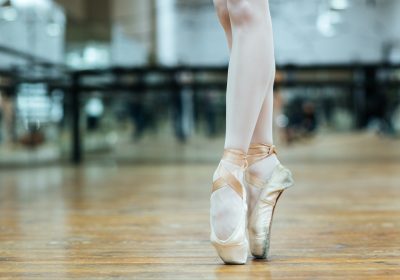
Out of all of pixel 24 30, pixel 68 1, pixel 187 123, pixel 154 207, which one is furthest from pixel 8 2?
pixel 154 207

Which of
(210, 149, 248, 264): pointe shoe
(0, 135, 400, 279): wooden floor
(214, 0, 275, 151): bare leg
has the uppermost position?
(214, 0, 275, 151): bare leg

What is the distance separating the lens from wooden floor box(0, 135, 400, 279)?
101cm

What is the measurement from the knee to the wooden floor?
36 cm

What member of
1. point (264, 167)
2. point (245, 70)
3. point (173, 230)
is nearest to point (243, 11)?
point (245, 70)

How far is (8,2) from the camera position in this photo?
4289 millimetres

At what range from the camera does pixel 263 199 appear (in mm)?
1146

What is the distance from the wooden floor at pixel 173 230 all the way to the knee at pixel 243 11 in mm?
360

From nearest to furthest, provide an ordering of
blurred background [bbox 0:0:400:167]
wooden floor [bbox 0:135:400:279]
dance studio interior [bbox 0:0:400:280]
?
wooden floor [bbox 0:135:400:279]
dance studio interior [bbox 0:0:400:280]
blurred background [bbox 0:0:400:167]

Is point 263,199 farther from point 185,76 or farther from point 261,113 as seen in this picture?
point 185,76

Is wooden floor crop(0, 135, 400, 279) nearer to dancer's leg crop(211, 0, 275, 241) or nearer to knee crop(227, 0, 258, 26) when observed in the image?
dancer's leg crop(211, 0, 275, 241)

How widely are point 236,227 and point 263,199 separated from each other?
0.33 feet

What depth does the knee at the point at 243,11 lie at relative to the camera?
1.08 meters

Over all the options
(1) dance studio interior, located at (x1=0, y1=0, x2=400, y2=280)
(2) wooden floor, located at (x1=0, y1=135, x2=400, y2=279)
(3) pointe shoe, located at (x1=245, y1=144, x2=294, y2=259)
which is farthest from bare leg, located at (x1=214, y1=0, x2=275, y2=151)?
(1) dance studio interior, located at (x1=0, y1=0, x2=400, y2=280)

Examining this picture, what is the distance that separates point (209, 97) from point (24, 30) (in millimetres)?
1219
